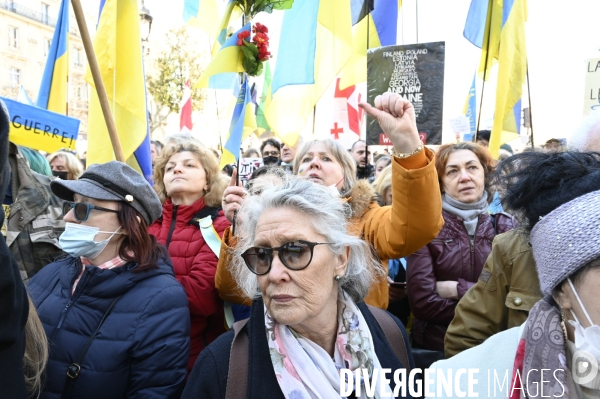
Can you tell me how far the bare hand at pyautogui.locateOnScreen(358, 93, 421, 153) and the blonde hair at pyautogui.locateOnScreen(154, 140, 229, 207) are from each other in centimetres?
166

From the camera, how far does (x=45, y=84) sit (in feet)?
16.8

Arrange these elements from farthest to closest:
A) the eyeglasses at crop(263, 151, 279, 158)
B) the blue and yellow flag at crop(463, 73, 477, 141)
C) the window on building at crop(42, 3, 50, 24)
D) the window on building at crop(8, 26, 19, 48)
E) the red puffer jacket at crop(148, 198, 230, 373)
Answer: the window on building at crop(42, 3, 50, 24) → the window on building at crop(8, 26, 19, 48) → the blue and yellow flag at crop(463, 73, 477, 141) → the eyeglasses at crop(263, 151, 279, 158) → the red puffer jacket at crop(148, 198, 230, 373)

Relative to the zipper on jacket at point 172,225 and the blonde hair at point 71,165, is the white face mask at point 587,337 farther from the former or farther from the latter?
the blonde hair at point 71,165

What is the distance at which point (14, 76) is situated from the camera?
3741 centimetres

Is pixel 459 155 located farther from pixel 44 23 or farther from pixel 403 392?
pixel 44 23

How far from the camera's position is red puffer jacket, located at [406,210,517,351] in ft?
10.0

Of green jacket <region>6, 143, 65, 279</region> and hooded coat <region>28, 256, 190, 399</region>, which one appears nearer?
hooded coat <region>28, 256, 190, 399</region>

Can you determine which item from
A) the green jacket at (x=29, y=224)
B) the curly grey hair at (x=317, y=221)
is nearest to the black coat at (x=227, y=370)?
the curly grey hair at (x=317, y=221)

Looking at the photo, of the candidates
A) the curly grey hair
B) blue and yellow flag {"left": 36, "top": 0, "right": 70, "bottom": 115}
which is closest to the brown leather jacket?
the curly grey hair

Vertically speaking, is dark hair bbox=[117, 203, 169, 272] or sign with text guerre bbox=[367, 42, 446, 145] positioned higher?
sign with text guerre bbox=[367, 42, 446, 145]

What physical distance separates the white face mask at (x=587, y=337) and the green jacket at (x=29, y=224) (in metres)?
3.06

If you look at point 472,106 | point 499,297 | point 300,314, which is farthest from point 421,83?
point 472,106

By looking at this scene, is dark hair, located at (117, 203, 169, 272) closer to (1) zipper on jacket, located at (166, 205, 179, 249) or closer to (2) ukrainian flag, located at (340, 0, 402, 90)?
(1) zipper on jacket, located at (166, 205, 179, 249)

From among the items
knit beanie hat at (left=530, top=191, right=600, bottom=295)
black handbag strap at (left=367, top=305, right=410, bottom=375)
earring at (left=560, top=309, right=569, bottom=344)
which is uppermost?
knit beanie hat at (left=530, top=191, right=600, bottom=295)
